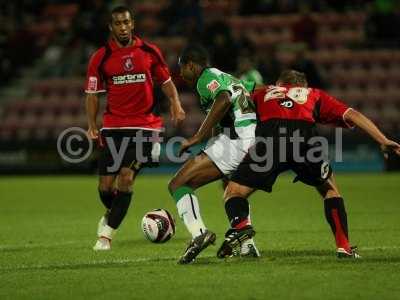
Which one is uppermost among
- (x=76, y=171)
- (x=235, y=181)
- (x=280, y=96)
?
(x=280, y=96)

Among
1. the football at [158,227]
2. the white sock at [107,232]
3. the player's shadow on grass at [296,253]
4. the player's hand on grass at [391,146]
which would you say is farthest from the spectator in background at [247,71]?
the player's hand on grass at [391,146]

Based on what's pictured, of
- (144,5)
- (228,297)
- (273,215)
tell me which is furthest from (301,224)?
(144,5)

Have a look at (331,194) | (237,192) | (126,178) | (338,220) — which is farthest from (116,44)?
(338,220)

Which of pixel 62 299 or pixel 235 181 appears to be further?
pixel 235 181

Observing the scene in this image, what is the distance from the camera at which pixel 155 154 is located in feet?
30.6

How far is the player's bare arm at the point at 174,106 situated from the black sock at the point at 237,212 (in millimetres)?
1409

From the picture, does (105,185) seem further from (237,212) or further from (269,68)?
(269,68)

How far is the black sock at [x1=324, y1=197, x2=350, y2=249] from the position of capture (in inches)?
308

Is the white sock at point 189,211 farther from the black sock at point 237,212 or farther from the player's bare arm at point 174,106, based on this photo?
the player's bare arm at point 174,106

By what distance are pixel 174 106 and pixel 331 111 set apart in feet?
6.36

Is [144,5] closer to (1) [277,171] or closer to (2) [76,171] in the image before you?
(2) [76,171]

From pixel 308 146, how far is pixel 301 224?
133 inches

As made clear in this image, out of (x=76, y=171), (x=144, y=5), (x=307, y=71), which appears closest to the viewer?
(x=307, y=71)

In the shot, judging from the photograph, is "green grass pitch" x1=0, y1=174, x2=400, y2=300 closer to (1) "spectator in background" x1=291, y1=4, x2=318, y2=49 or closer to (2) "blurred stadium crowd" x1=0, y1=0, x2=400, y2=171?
(2) "blurred stadium crowd" x1=0, y1=0, x2=400, y2=171
